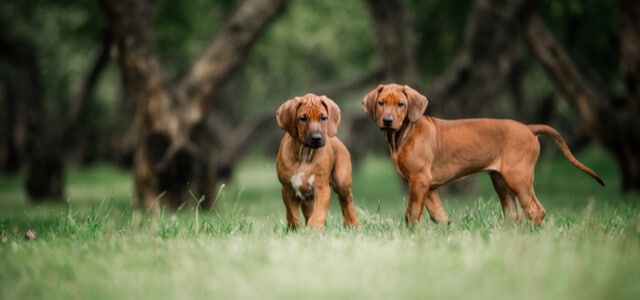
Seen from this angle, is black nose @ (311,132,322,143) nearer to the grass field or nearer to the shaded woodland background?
the grass field

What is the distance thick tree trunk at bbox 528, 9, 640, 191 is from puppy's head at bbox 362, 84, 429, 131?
8.65 metres

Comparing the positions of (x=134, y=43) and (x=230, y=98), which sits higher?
(x=134, y=43)

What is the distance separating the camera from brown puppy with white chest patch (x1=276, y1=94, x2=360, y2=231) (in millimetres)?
5492

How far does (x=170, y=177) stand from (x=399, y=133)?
661 centimetres

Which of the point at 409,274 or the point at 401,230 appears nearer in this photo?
the point at 409,274

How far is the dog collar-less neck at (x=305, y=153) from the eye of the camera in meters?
5.64

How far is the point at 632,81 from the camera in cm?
1260

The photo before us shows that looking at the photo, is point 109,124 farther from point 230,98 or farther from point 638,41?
point 638,41

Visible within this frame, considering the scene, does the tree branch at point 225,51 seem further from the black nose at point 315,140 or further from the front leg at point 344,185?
the black nose at point 315,140

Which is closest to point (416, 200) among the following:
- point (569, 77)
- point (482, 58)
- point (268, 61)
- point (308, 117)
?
point (308, 117)

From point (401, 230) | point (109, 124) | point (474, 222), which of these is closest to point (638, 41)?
point (474, 222)

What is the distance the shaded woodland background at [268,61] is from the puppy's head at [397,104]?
2.16m

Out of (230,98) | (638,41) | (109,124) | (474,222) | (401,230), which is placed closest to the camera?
(401,230)

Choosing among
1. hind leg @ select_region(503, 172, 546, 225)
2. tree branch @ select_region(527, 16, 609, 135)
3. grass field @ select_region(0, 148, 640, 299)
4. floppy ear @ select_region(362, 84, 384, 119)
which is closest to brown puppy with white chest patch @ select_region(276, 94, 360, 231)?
floppy ear @ select_region(362, 84, 384, 119)
